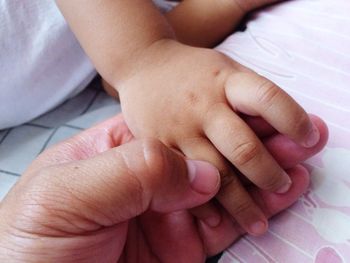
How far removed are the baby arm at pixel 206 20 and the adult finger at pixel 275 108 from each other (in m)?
0.26

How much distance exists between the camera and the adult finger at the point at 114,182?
342 millimetres

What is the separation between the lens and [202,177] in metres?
0.37

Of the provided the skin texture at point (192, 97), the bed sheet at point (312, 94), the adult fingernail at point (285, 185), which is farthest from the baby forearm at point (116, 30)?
the adult fingernail at point (285, 185)

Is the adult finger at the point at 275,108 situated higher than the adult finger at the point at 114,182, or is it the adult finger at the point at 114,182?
the adult finger at the point at 114,182

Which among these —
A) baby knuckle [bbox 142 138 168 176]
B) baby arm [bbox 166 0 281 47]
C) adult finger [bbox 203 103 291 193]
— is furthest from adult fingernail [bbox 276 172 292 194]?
baby arm [bbox 166 0 281 47]

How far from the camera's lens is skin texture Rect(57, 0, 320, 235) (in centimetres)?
39

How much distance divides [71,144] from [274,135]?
9.4 inches

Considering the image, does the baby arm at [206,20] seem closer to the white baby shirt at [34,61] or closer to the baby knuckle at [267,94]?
the white baby shirt at [34,61]

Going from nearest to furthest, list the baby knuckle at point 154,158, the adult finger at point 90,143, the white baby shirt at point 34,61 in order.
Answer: the baby knuckle at point 154,158, the adult finger at point 90,143, the white baby shirt at point 34,61

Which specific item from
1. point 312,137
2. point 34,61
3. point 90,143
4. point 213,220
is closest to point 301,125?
point 312,137

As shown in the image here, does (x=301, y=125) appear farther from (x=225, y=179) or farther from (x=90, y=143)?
(x=90, y=143)

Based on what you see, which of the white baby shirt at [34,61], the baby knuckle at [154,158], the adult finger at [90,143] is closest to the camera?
the baby knuckle at [154,158]

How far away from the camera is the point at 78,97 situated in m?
0.71

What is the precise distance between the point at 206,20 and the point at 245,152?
33 cm
